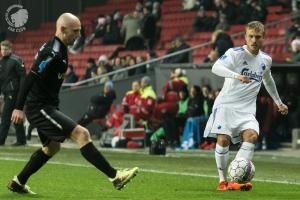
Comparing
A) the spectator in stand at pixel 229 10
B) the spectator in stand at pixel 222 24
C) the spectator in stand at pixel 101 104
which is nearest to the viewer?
the spectator in stand at pixel 101 104

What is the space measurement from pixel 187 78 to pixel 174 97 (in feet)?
4.53

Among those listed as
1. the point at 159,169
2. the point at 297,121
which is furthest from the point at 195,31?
the point at 159,169

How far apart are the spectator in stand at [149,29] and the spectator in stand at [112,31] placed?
1.68 m

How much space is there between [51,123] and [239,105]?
2.58 m

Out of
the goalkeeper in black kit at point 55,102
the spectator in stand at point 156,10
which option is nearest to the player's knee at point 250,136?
the goalkeeper in black kit at point 55,102

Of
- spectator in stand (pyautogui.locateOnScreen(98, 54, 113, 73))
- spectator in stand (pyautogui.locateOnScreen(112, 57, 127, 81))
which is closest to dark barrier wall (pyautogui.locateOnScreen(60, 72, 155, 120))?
spectator in stand (pyautogui.locateOnScreen(112, 57, 127, 81))

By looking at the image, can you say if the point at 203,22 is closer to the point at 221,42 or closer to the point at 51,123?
the point at 221,42

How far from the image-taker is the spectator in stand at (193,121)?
939 inches

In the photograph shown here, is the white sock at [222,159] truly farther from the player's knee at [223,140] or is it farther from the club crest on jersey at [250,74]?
the club crest on jersey at [250,74]

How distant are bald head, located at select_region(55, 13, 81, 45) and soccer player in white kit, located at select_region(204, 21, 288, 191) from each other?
6.55 ft

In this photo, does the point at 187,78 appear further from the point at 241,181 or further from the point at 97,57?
the point at 241,181

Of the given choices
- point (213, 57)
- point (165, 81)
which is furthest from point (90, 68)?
point (213, 57)

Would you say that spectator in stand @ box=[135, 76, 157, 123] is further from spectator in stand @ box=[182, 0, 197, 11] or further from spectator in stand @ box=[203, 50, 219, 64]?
spectator in stand @ box=[182, 0, 197, 11]

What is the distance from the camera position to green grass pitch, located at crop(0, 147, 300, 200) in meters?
11.8
